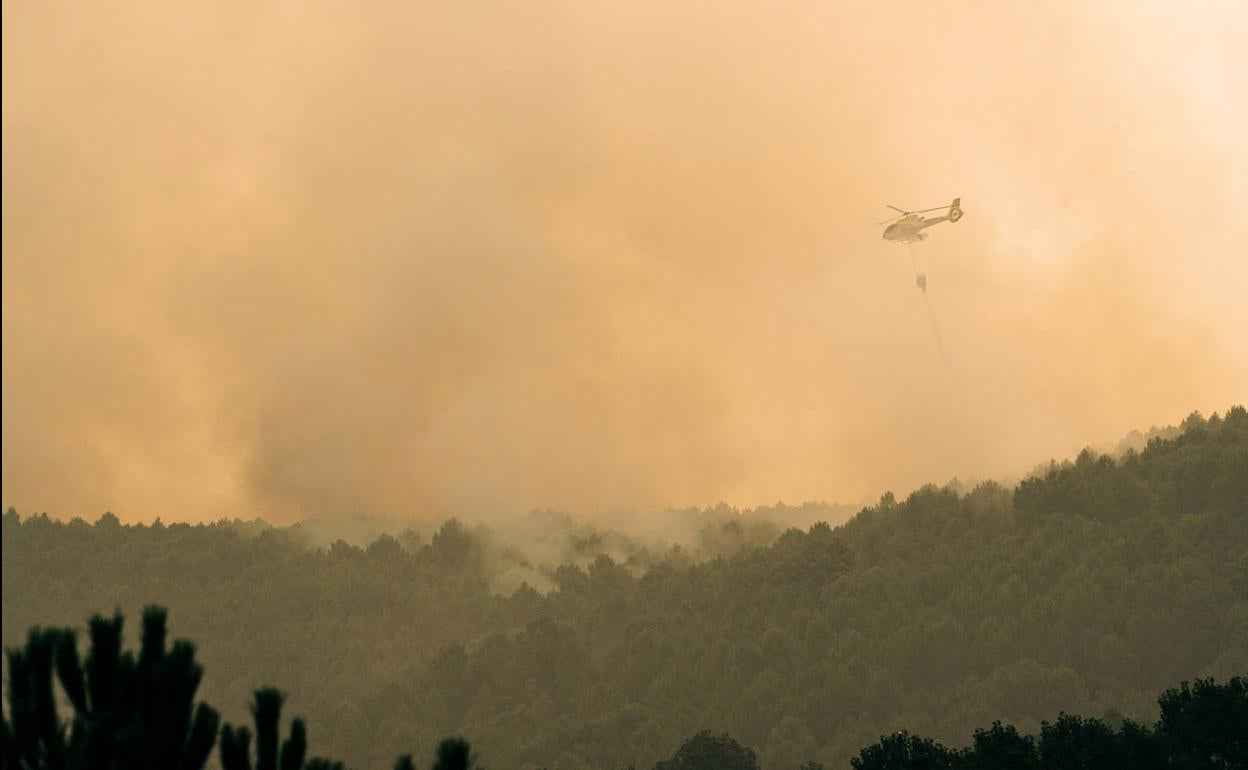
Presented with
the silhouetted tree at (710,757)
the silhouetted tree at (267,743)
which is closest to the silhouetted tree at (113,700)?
the silhouetted tree at (267,743)

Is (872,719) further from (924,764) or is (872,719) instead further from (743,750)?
(924,764)

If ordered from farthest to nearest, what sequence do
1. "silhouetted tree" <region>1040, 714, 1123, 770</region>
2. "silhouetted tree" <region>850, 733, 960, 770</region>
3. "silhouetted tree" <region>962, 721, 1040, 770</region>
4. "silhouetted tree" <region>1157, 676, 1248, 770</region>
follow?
"silhouetted tree" <region>850, 733, 960, 770</region> → "silhouetted tree" <region>1040, 714, 1123, 770</region> → "silhouetted tree" <region>962, 721, 1040, 770</region> → "silhouetted tree" <region>1157, 676, 1248, 770</region>

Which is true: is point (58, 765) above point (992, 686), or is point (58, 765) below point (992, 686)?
below

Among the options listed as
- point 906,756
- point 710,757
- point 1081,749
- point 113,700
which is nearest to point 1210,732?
point 1081,749

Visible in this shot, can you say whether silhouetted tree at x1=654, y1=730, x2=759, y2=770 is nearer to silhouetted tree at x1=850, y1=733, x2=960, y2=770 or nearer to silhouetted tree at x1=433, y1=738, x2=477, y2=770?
silhouetted tree at x1=850, y1=733, x2=960, y2=770

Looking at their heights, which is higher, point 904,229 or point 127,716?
point 904,229

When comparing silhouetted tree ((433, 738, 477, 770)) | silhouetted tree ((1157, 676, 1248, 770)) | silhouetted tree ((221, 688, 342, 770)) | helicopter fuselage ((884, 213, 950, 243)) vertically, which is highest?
helicopter fuselage ((884, 213, 950, 243))

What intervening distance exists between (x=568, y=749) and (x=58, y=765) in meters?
180


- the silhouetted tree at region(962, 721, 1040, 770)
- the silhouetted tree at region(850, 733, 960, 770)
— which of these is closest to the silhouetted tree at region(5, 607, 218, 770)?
the silhouetted tree at region(850, 733, 960, 770)

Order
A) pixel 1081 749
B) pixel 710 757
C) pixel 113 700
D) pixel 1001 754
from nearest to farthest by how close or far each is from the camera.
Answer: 1. pixel 113 700
2. pixel 1001 754
3. pixel 1081 749
4. pixel 710 757

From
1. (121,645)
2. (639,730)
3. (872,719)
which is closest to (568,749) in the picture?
(639,730)

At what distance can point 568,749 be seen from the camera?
193750 mm

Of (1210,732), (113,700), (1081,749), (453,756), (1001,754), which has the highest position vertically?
(1001,754)

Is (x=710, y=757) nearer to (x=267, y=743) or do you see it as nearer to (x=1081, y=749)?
(x=1081, y=749)
